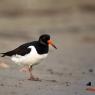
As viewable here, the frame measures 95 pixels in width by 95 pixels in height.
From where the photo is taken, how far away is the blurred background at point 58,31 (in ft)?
50.3

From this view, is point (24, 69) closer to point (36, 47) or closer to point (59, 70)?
point (36, 47)

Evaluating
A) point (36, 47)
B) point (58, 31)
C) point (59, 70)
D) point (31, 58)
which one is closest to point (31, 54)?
point (31, 58)

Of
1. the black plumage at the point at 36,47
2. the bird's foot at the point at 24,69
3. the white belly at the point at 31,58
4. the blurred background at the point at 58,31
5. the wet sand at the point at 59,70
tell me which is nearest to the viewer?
the wet sand at the point at 59,70

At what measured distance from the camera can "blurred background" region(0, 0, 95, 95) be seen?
50.3 feet

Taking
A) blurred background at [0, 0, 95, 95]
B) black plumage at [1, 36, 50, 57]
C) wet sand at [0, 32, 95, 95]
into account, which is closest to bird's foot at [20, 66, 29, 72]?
wet sand at [0, 32, 95, 95]

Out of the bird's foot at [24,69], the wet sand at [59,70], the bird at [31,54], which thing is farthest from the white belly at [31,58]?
the bird's foot at [24,69]

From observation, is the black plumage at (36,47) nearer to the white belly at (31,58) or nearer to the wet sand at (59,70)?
the white belly at (31,58)

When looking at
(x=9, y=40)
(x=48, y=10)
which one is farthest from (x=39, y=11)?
(x=9, y=40)

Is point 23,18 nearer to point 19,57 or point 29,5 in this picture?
point 29,5

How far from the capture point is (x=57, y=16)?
2709 cm

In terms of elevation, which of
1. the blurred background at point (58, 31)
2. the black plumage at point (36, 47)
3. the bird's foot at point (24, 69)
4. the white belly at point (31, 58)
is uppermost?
the blurred background at point (58, 31)

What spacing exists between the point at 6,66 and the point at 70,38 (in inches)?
301

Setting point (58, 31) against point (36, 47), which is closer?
point (36, 47)

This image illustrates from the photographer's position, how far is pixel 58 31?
2391cm
